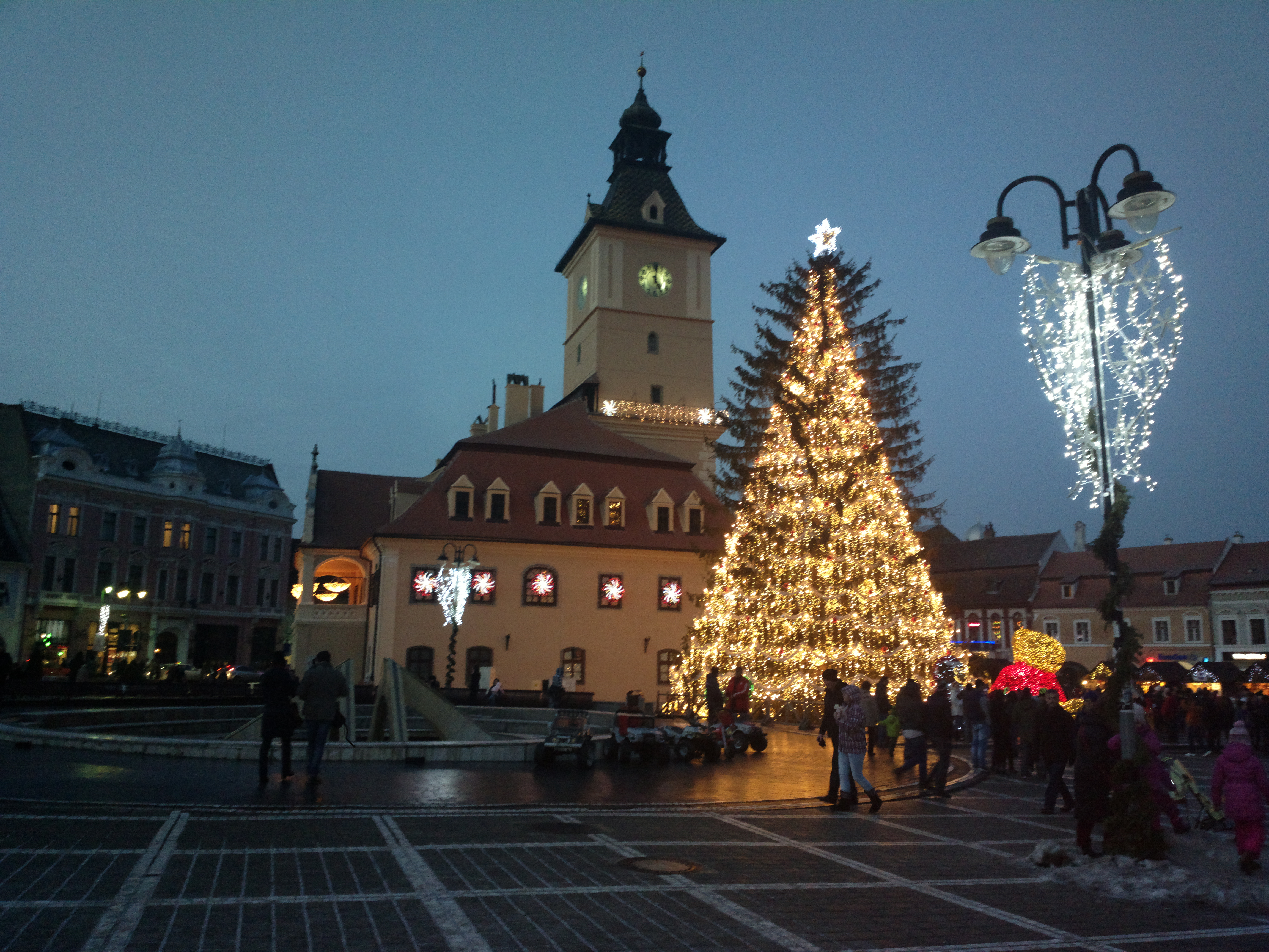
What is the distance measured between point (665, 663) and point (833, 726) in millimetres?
28279

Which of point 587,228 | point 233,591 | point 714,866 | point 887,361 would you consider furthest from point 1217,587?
point 233,591

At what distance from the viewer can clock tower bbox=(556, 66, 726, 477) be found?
59531mm

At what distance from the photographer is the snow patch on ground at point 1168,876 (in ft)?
26.2

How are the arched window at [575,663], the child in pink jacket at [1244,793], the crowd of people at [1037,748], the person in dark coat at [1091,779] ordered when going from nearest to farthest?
the child in pink jacket at [1244,793]
the crowd of people at [1037,748]
the person in dark coat at [1091,779]
the arched window at [575,663]

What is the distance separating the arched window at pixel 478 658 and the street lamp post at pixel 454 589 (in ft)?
6.40

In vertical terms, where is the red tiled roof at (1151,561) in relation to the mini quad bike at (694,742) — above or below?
above

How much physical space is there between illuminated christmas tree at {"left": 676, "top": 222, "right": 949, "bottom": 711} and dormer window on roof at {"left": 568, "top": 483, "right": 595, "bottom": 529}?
12.7 m

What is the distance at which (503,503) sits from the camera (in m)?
40.4

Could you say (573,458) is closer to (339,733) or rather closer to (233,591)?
(339,733)

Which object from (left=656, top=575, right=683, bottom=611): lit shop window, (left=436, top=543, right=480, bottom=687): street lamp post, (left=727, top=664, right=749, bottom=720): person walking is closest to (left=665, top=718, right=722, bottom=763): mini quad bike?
(left=727, top=664, right=749, bottom=720): person walking

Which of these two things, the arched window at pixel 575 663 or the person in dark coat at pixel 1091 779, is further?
the arched window at pixel 575 663

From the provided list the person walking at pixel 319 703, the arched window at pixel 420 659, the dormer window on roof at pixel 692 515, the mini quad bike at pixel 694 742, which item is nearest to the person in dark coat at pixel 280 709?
the person walking at pixel 319 703

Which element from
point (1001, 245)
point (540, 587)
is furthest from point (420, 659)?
point (1001, 245)

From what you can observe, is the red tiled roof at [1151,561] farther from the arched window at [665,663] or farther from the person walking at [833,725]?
the person walking at [833,725]
